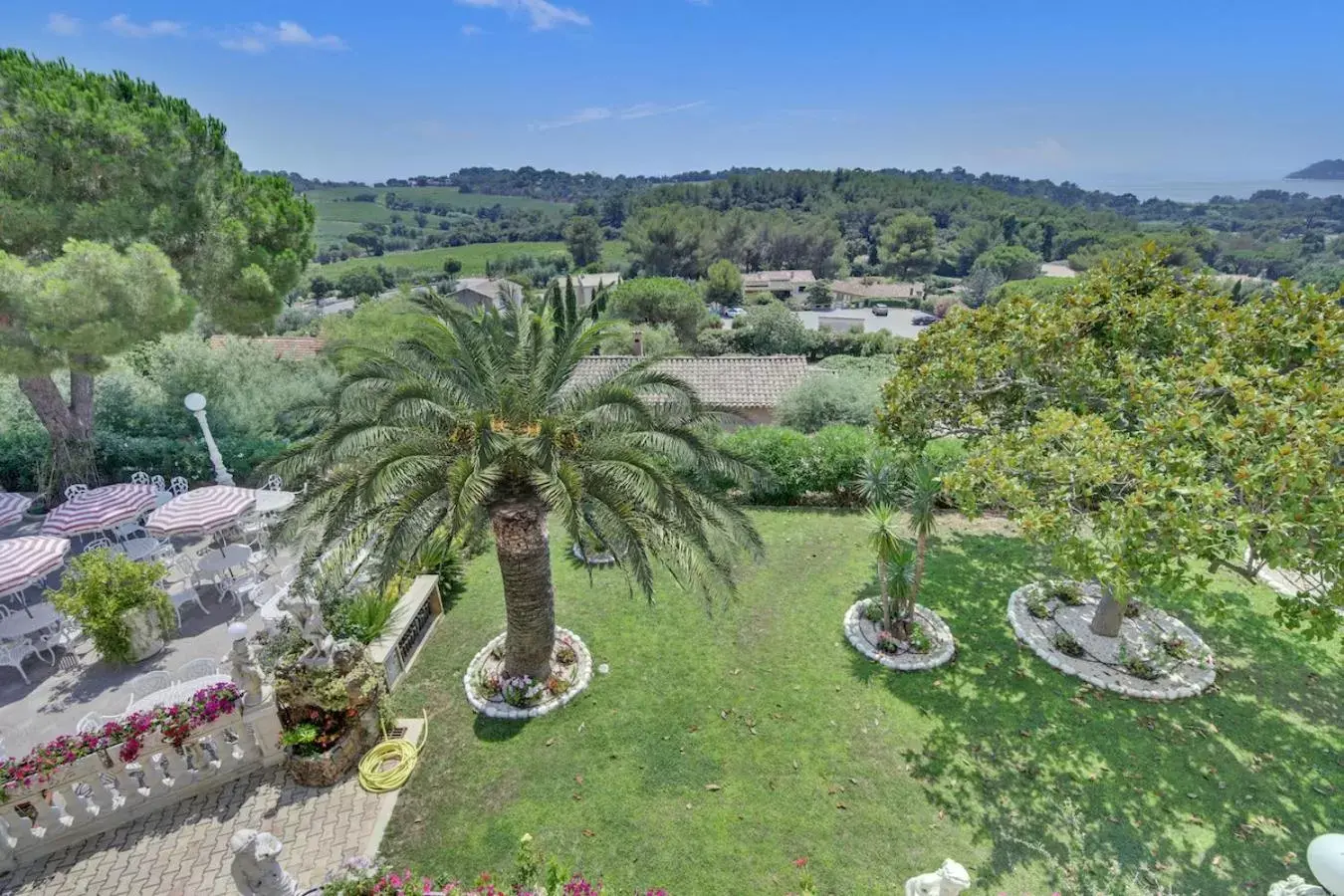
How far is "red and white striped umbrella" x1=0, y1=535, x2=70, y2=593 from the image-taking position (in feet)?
32.4

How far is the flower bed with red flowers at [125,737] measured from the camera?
22.8 feet

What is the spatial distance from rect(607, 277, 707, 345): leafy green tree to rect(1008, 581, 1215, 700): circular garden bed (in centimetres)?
4009

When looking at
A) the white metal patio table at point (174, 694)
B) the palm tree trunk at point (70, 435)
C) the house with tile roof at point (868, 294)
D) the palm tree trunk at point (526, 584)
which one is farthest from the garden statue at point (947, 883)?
the house with tile roof at point (868, 294)

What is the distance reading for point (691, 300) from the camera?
50.5 m

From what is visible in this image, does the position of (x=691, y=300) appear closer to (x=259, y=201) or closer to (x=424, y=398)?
(x=259, y=201)

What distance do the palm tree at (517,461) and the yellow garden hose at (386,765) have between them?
5.86 feet

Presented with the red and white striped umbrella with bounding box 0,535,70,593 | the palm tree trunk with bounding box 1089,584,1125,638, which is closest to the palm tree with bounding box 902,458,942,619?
the palm tree trunk with bounding box 1089,584,1125,638

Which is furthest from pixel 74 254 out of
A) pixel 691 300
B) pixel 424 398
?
pixel 691 300

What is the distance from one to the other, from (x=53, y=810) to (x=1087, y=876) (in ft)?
40.2

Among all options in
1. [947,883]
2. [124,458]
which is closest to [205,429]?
[124,458]

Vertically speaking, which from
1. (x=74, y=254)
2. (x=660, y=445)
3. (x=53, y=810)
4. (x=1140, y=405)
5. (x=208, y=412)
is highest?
(x=74, y=254)

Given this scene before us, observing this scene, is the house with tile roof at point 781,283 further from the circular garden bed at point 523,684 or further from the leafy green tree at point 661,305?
the circular garden bed at point 523,684

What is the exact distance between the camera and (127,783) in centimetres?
757

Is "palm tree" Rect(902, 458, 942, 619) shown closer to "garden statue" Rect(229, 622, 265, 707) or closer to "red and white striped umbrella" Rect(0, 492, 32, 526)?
"garden statue" Rect(229, 622, 265, 707)
